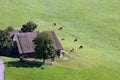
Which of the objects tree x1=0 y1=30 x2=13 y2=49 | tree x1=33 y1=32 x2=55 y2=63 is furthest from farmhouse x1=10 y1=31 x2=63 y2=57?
tree x1=33 y1=32 x2=55 y2=63

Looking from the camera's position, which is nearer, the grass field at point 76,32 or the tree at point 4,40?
the grass field at point 76,32

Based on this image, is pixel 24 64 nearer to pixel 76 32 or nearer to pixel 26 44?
pixel 26 44

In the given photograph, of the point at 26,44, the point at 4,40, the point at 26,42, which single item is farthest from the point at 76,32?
the point at 4,40

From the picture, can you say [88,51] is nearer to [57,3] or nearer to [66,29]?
[66,29]

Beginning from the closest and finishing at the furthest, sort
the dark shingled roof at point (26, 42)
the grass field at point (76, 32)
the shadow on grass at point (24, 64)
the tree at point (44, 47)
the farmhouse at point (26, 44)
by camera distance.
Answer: the shadow on grass at point (24, 64) → the grass field at point (76, 32) → the tree at point (44, 47) → the farmhouse at point (26, 44) → the dark shingled roof at point (26, 42)

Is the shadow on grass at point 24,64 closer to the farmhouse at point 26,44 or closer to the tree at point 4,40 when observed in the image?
the farmhouse at point 26,44

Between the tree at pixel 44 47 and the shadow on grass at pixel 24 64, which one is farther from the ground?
the tree at pixel 44 47

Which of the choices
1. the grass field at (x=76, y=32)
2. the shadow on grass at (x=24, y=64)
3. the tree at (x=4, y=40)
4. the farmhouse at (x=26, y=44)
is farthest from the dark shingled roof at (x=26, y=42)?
Result: the grass field at (x=76, y=32)

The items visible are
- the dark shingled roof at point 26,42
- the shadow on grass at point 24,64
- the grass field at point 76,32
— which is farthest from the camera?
the dark shingled roof at point 26,42
